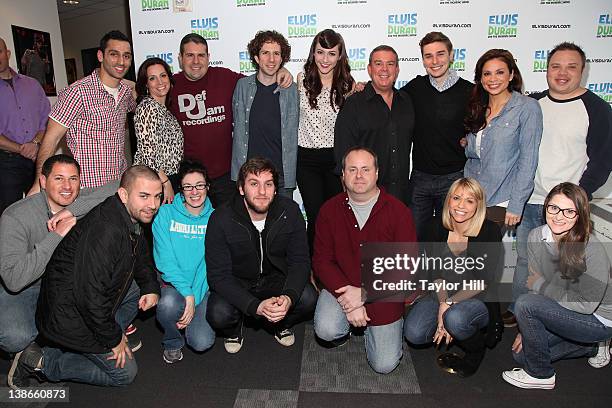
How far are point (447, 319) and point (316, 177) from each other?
4.39 feet

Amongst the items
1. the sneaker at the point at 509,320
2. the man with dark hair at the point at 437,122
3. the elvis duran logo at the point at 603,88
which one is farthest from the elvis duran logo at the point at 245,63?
the elvis duran logo at the point at 603,88

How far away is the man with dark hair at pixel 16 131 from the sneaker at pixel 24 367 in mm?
1708

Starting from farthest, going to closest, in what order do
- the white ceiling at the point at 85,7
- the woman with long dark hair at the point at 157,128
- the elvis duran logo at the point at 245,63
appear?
the white ceiling at the point at 85,7, the elvis duran logo at the point at 245,63, the woman with long dark hair at the point at 157,128

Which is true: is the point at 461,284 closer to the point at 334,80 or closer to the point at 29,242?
the point at 334,80

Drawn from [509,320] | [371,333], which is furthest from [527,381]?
[371,333]

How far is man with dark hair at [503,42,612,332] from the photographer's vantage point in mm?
2785

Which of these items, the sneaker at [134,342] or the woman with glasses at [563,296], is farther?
the sneaker at [134,342]

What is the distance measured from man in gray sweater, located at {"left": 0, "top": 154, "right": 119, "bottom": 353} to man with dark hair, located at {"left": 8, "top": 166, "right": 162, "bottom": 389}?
108mm

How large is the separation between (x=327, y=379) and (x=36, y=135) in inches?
Result: 122

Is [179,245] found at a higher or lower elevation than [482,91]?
lower

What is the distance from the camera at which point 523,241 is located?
3.08 metres

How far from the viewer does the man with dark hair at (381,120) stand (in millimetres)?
2984

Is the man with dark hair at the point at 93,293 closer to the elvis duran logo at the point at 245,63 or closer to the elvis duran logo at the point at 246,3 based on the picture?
the elvis duran logo at the point at 245,63

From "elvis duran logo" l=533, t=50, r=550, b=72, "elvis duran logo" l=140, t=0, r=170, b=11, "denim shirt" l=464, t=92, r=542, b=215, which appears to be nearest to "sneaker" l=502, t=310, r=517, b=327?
"denim shirt" l=464, t=92, r=542, b=215
